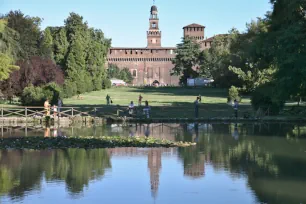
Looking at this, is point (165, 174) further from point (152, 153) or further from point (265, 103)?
point (265, 103)

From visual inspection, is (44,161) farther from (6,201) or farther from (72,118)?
(72,118)

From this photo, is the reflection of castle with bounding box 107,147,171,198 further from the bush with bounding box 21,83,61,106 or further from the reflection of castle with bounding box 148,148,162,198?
the bush with bounding box 21,83,61,106

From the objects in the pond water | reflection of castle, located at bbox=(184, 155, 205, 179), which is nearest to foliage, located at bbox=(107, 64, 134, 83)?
the pond water

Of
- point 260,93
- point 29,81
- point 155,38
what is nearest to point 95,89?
point 29,81

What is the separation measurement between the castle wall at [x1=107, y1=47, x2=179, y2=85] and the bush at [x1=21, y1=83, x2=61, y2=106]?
3168 inches

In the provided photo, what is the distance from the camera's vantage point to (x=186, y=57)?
80.9m

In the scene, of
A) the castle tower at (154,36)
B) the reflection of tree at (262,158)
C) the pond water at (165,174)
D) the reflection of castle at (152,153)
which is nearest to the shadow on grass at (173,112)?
the reflection of tree at (262,158)

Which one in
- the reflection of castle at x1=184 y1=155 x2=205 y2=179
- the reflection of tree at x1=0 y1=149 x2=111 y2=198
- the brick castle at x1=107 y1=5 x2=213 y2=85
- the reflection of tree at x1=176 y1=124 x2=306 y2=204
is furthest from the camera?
the brick castle at x1=107 y1=5 x2=213 y2=85

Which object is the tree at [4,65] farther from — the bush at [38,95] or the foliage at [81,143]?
the foliage at [81,143]

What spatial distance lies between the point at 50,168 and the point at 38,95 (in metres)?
17.3

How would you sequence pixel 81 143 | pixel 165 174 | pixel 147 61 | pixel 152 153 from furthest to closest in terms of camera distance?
1. pixel 147 61
2. pixel 81 143
3. pixel 152 153
4. pixel 165 174

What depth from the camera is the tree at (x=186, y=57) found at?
8112 centimetres

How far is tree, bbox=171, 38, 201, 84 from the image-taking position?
266 ft

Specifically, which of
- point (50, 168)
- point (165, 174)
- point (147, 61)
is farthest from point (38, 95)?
point (147, 61)
